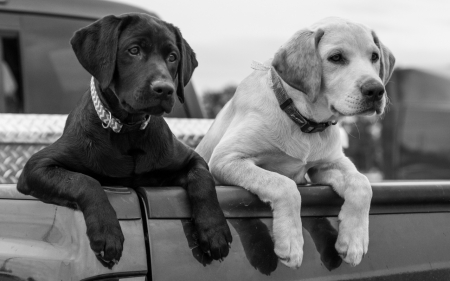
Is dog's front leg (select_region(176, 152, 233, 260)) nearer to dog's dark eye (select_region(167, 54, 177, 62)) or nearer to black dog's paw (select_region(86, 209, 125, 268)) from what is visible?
black dog's paw (select_region(86, 209, 125, 268))

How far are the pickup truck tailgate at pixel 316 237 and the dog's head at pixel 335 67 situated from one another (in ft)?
2.13

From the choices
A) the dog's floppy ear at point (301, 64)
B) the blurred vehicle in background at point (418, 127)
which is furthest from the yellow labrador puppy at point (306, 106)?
the blurred vehicle in background at point (418, 127)

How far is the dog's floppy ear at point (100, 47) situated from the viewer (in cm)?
255

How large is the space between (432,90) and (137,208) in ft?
57.2

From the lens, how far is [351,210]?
2404mm

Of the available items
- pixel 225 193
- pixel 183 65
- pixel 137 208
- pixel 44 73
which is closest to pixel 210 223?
pixel 225 193

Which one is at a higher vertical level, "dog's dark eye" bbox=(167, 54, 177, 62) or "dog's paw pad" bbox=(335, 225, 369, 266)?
"dog's dark eye" bbox=(167, 54, 177, 62)

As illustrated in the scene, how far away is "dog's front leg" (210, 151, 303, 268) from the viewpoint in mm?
2082

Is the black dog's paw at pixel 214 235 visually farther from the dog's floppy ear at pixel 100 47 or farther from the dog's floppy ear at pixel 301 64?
the dog's floppy ear at pixel 301 64

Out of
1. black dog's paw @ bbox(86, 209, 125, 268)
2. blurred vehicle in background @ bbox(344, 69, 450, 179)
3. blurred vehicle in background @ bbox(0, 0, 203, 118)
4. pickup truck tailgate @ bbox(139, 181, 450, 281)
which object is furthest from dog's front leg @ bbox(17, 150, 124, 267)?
blurred vehicle in background @ bbox(344, 69, 450, 179)

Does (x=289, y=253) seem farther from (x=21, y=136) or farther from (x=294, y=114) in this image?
(x=21, y=136)

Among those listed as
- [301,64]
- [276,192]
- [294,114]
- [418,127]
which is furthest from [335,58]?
[418,127]

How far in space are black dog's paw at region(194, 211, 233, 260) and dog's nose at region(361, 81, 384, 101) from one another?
3.94 ft

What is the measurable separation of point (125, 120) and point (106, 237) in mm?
881
